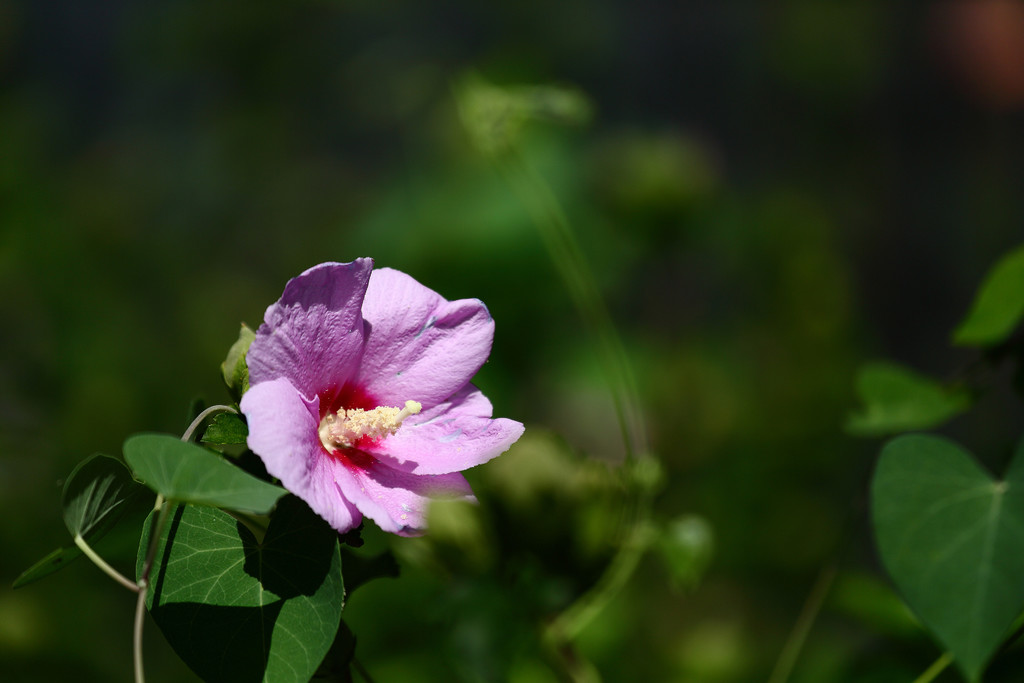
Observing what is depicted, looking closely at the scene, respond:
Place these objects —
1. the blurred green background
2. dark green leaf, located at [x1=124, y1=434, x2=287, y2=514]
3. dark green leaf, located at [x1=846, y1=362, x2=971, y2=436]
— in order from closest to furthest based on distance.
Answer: dark green leaf, located at [x1=124, y1=434, x2=287, y2=514] < dark green leaf, located at [x1=846, y1=362, x2=971, y2=436] < the blurred green background

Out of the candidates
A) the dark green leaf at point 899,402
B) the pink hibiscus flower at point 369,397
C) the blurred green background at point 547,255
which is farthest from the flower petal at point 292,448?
the dark green leaf at point 899,402

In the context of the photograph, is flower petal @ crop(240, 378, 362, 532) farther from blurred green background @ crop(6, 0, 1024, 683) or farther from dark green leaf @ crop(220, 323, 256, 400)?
blurred green background @ crop(6, 0, 1024, 683)

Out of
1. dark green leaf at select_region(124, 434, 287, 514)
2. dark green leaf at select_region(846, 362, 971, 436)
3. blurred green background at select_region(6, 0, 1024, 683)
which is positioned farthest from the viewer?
blurred green background at select_region(6, 0, 1024, 683)

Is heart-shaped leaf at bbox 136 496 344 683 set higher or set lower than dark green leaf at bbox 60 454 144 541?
lower

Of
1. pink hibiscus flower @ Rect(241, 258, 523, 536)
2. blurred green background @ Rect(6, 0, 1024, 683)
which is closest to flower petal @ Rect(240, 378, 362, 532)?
pink hibiscus flower @ Rect(241, 258, 523, 536)

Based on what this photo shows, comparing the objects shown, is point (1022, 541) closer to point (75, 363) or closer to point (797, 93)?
point (75, 363)

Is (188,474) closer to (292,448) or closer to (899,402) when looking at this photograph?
(292,448)

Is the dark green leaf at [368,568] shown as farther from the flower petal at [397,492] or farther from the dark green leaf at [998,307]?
the dark green leaf at [998,307]
